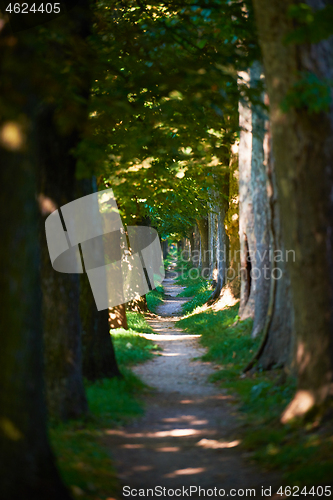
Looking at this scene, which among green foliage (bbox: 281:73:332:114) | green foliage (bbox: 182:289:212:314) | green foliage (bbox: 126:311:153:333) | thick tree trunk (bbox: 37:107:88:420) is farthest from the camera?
green foliage (bbox: 182:289:212:314)

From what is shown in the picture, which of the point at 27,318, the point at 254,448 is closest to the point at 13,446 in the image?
the point at 27,318

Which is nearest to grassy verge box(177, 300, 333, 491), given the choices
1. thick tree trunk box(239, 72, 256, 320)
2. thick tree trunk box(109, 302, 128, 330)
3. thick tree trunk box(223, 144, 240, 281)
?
thick tree trunk box(239, 72, 256, 320)

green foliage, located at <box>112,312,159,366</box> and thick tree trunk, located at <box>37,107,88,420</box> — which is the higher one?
thick tree trunk, located at <box>37,107,88,420</box>

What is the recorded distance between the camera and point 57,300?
6965 millimetres

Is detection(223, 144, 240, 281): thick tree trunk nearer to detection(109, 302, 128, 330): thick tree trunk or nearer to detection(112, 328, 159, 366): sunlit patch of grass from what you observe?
detection(109, 302, 128, 330): thick tree trunk

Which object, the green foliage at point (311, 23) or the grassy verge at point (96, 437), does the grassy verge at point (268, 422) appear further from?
the green foliage at point (311, 23)

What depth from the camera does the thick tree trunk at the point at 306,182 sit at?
534 cm

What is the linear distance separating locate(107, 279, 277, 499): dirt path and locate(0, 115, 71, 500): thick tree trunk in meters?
1.34

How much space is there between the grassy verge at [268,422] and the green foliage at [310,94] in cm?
338

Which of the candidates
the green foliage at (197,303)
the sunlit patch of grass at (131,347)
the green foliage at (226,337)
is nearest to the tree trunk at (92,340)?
the sunlit patch of grass at (131,347)

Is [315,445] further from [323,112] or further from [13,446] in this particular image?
[323,112]

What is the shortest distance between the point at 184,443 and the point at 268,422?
3.72 ft

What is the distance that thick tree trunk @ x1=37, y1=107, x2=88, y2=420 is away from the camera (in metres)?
6.83

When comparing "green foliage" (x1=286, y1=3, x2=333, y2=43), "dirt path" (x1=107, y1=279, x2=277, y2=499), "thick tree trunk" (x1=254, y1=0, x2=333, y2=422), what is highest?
"green foliage" (x1=286, y1=3, x2=333, y2=43)
